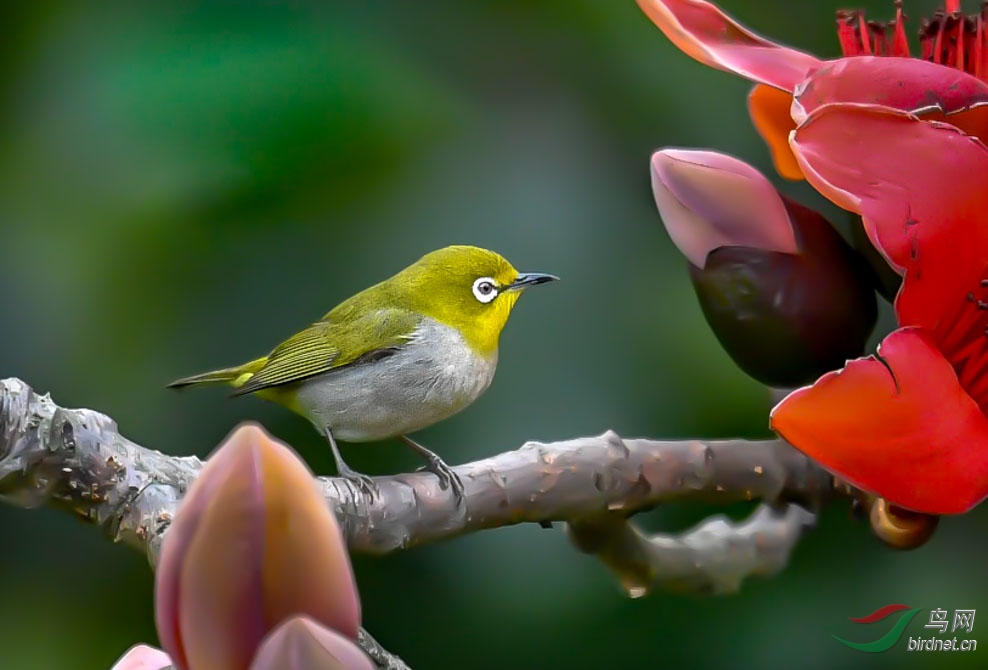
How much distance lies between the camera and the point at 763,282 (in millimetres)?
429

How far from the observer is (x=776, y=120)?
500 millimetres

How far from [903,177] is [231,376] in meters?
0.45

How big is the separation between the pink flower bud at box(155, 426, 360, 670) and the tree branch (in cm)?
8

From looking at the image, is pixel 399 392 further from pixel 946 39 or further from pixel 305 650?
pixel 305 650

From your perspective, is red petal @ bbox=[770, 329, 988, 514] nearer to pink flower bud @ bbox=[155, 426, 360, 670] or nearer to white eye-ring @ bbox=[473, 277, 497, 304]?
pink flower bud @ bbox=[155, 426, 360, 670]

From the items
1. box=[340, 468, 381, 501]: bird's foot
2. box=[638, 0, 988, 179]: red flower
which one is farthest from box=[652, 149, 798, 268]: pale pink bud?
box=[340, 468, 381, 501]: bird's foot

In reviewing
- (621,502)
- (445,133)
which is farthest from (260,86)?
(621,502)

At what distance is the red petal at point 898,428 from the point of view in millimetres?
353

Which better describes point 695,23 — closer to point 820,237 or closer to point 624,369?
point 820,237

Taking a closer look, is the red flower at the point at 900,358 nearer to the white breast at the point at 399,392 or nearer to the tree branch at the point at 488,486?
the tree branch at the point at 488,486

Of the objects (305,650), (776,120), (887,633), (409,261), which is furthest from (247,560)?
(409,261)

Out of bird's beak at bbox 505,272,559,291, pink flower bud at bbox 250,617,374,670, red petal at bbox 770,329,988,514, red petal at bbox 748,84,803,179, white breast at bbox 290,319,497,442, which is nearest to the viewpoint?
pink flower bud at bbox 250,617,374,670

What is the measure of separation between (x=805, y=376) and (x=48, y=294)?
499 mm

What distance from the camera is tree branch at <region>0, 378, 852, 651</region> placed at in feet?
1.16
